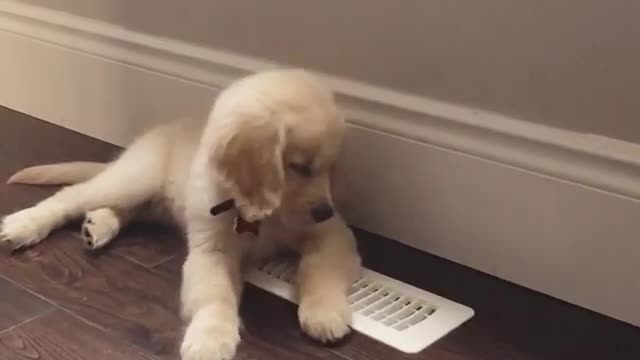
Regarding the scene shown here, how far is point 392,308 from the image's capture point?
1.34 meters

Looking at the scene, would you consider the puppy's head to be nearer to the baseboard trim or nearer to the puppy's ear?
the puppy's ear

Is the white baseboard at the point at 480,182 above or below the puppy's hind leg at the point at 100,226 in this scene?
above

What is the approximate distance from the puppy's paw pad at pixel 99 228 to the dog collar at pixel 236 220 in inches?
10.7

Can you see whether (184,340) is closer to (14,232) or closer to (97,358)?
(97,358)

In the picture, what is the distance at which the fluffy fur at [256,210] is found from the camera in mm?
1231

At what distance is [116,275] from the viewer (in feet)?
4.77

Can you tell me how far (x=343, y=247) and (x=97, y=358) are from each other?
0.41 m

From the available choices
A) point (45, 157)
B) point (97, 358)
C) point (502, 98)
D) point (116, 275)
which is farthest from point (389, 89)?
point (45, 157)

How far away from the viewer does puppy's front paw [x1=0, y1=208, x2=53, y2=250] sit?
1529 mm

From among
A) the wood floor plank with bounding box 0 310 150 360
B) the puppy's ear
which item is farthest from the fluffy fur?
the wood floor plank with bounding box 0 310 150 360

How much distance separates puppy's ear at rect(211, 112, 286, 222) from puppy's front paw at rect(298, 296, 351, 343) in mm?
144

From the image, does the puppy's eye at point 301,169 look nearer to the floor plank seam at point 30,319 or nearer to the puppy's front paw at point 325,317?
the puppy's front paw at point 325,317

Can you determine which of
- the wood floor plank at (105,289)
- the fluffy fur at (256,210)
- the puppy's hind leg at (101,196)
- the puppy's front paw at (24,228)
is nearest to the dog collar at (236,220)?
the fluffy fur at (256,210)

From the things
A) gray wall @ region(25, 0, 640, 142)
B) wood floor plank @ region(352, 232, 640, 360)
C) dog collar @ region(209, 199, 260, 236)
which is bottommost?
wood floor plank @ region(352, 232, 640, 360)
